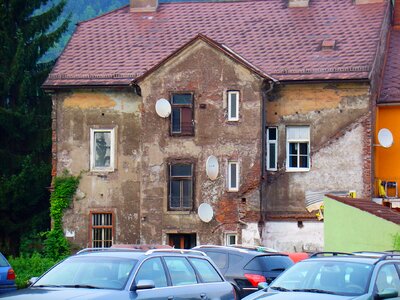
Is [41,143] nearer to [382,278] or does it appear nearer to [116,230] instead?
[116,230]

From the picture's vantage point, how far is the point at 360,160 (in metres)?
38.1

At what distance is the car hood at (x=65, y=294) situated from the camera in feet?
48.4

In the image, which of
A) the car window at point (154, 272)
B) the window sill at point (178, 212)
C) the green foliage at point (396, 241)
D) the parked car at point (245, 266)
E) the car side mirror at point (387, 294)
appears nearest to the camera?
the car side mirror at point (387, 294)

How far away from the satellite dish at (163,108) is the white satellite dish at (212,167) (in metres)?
2.29

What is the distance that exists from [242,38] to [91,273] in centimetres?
2685

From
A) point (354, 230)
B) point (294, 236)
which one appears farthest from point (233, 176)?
point (354, 230)

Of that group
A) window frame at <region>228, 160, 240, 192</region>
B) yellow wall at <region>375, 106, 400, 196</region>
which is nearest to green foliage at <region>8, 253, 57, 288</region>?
window frame at <region>228, 160, 240, 192</region>

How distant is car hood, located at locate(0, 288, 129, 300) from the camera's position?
14.8 meters

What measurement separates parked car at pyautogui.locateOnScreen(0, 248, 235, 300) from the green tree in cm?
2823

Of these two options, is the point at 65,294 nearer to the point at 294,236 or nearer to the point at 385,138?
the point at 294,236

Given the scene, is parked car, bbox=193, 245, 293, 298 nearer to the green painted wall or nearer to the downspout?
the green painted wall

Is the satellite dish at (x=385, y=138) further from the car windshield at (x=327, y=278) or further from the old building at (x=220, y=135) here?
the car windshield at (x=327, y=278)

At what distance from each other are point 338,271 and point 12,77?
3140cm

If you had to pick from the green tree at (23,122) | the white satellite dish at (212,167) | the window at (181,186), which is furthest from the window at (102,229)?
the green tree at (23,122)
